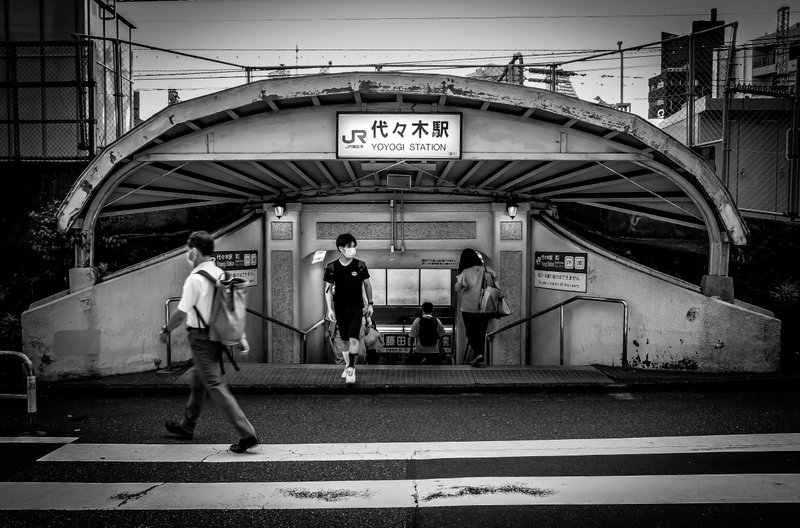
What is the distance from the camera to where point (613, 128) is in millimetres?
7547

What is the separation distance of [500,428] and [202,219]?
31.4 ft

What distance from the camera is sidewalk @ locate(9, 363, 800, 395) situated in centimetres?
→ 757

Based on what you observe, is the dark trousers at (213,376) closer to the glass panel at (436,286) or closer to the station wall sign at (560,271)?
the station wall sign at (560,271)

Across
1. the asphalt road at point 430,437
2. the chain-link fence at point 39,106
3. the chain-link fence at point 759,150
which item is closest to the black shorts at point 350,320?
the asphalt road at point 430,437

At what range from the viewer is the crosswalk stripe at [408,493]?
433 cm

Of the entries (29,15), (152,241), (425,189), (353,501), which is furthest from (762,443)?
(29,15)

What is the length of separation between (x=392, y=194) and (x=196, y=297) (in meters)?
6.46

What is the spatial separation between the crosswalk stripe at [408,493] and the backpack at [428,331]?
5.45m

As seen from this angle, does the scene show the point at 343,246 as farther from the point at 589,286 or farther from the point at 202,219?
the point at 202,219

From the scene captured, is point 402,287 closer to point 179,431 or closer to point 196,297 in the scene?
point 179,431

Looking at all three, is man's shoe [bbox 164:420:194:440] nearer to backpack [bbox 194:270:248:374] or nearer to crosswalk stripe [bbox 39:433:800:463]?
crosswalk stripe [bbox 39:433:800:463]

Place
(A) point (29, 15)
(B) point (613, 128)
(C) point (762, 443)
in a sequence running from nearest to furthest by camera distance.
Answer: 1. (C) point (762, 443)
2. (B) point (613, 128)
3. (A) point (29, 15)

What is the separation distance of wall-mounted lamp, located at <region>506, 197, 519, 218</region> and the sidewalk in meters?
3.54

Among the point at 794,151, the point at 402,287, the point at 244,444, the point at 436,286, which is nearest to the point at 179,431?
the point at 244,444
